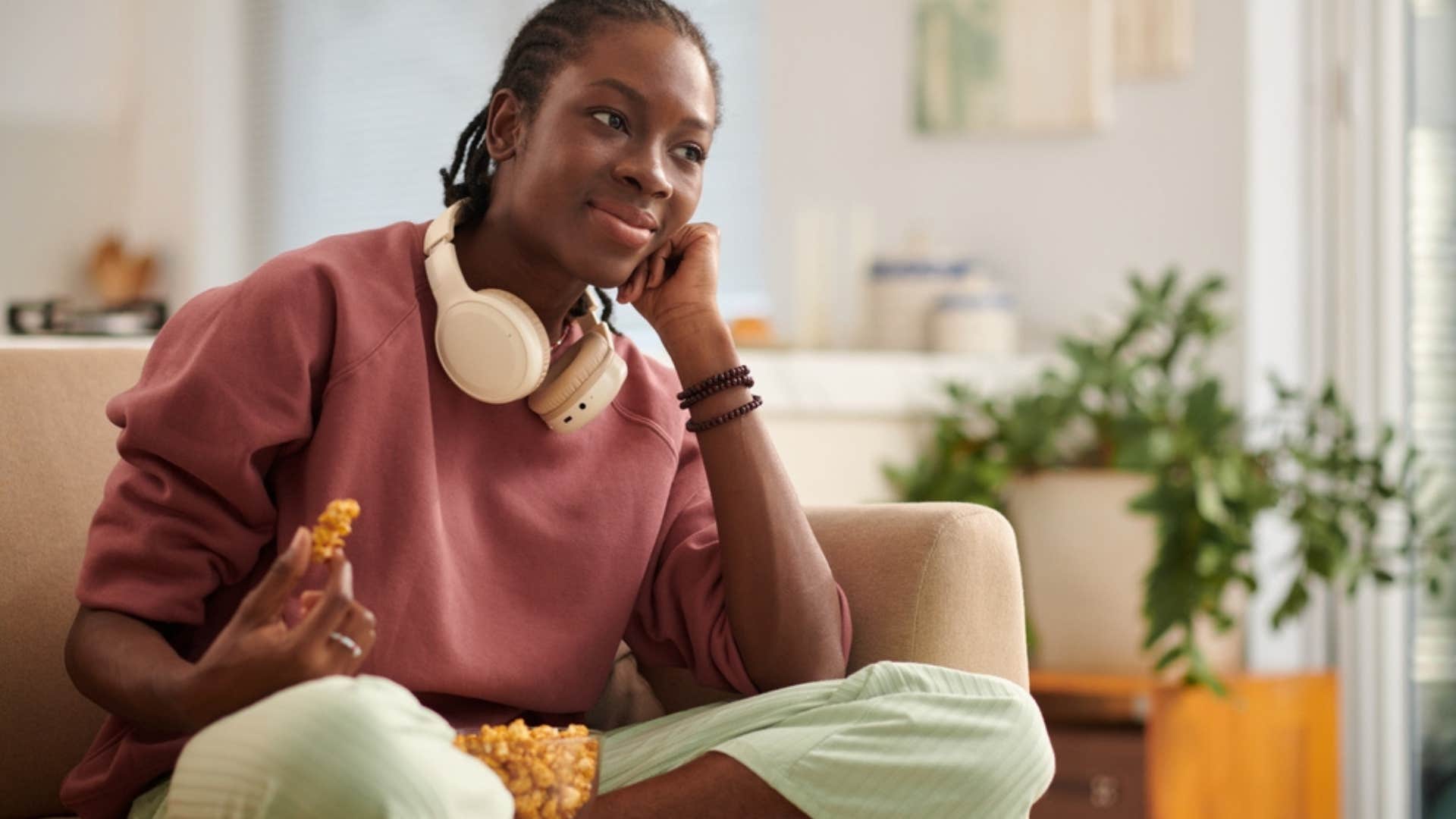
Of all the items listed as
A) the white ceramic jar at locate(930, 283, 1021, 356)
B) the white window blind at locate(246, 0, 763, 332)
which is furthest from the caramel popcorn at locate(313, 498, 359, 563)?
the white window blind at locate(246, 0, 763, 332)

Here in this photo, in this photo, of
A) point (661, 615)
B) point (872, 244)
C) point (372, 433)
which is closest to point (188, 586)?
point (372, 433)

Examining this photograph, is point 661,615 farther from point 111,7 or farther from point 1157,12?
point 111,7

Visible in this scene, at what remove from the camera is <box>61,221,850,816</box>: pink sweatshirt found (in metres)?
1.24

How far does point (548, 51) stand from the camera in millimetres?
1428

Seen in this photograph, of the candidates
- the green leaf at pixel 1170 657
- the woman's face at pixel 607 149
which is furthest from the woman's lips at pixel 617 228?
the green leaf at pixel 1170 657

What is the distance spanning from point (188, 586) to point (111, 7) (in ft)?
12.5

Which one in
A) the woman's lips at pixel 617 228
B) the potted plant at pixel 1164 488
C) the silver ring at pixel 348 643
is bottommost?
the potted plant at pixel 1164 488

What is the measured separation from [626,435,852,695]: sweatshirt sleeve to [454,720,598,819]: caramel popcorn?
45 cm

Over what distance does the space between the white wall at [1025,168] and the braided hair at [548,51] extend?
192 cm

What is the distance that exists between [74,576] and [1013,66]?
2.40 metres

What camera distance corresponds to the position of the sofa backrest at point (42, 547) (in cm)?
143

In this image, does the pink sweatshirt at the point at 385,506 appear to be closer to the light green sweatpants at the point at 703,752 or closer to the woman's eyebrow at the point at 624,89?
the light green sweatpants at the point at 703,752

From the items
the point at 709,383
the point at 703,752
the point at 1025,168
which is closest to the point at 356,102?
the point at 1025,168

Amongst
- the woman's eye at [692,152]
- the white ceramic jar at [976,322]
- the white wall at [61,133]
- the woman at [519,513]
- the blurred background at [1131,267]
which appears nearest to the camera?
the woman at [519,513]
